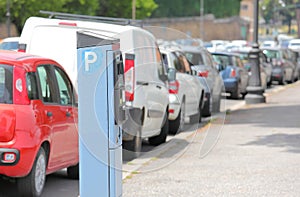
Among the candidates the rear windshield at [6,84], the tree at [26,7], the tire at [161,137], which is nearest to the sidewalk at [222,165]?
the tire at [161,137]

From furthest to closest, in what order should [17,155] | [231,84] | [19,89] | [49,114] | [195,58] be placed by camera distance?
[231,84]
[195,58]
[49,114]
[19,89]
[17,155]

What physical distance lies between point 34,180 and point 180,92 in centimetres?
682

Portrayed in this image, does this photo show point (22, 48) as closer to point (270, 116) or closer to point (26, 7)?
point (270, 116)

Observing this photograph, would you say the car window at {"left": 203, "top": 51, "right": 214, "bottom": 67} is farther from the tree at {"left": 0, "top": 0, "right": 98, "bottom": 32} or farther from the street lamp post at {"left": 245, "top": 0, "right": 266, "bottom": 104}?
the tree at {"left": 0, "top": 0, "right": 98, "bottom": 32}

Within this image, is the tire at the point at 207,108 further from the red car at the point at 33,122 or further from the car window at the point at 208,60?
the red car at the point at 33,122

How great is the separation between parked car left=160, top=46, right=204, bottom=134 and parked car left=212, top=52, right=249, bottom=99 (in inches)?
346

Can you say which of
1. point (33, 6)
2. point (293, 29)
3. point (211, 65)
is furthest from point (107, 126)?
point (293, 29)

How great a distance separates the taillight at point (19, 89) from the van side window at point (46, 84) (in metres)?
0.42

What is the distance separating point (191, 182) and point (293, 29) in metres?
159

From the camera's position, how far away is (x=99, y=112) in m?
6.34

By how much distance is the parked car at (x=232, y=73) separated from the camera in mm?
24531

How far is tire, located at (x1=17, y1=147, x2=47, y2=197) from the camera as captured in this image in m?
8.15

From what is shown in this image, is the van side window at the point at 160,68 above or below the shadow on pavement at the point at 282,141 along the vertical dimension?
above

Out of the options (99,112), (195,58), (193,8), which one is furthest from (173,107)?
(193,8)
